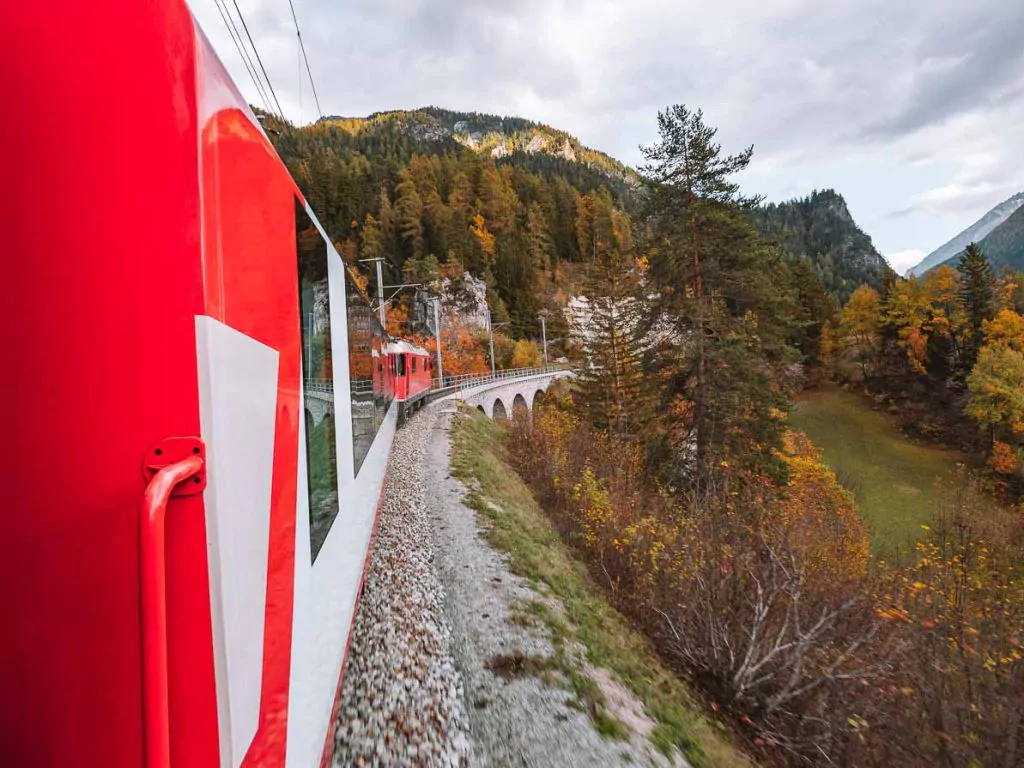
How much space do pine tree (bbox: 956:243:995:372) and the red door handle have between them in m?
59.9

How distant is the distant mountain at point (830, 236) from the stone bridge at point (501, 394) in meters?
101

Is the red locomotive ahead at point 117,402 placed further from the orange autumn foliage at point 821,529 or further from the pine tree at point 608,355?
the pine tree at point 608,355

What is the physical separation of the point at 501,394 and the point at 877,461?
33556 mm

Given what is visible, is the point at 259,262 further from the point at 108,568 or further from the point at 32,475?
the point at 108,568

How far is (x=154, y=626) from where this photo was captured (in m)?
0.96

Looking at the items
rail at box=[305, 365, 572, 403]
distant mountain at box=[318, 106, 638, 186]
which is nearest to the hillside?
rail at box=[305, 365, 572, 403]

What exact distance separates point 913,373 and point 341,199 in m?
71.3

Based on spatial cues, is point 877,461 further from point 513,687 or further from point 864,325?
point 513,687

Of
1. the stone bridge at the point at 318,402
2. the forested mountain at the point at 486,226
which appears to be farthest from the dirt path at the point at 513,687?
the forested mountain at the point at 486,226

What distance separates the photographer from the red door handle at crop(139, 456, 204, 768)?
3.05 ft

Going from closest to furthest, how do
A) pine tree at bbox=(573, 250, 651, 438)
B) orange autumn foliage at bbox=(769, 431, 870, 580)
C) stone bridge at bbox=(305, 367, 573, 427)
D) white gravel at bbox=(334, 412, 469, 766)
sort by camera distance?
white gravel at bbox=(334, 412, 469, 766) < orange autumn foliage at bbox=(769, 431, 870, 580) < pine tree at bbox=(573, 250, 651, 438) < stone bridge at bbox=(305, 367, 573, 427)

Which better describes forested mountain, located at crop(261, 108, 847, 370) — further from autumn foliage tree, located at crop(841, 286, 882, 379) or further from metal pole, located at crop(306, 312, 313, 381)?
metal pole, located at crop(306, 312, 313, 381)

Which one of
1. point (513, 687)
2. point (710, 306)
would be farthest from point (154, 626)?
point (710, 306)

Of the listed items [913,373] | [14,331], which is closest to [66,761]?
[14,331]
